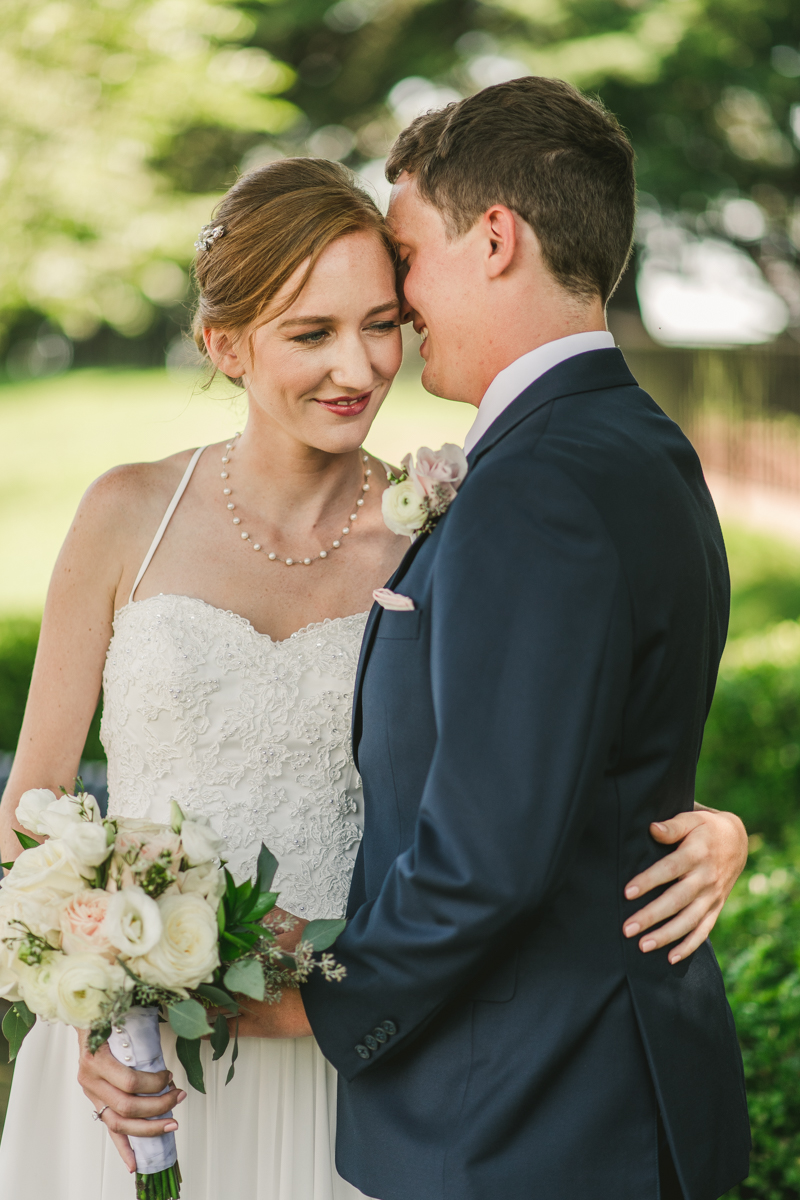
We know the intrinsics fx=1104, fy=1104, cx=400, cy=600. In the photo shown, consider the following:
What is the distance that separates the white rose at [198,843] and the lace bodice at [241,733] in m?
0.82

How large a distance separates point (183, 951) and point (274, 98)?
64.6ft

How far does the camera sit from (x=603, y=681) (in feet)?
5.47

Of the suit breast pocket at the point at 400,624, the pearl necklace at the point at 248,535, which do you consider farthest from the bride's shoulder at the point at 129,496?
the suit breast pocket at the point at 400,624

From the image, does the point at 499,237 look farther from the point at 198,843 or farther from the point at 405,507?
the point at 198,843

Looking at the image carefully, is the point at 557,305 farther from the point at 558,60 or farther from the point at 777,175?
the point at 777,175

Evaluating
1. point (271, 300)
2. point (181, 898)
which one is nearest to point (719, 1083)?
point (181, 898)

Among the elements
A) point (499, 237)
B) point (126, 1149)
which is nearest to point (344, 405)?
point (499, 237)

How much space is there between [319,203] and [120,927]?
1.67 metres

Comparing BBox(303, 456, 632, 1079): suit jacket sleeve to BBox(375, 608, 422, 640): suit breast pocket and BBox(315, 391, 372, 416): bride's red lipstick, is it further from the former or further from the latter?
BBox(315, 391, 372, 416): bride's red lipstick

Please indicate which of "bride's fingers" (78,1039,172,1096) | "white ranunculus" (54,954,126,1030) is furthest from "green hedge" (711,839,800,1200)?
"white ranunculus" (54,954,126,1030)

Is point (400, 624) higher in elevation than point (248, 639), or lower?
higher

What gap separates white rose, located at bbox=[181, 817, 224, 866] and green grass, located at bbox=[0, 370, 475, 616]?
12.4 m

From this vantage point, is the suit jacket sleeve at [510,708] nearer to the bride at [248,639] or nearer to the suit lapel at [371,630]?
the suit lapel at [371,630]

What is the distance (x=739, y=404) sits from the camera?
1750 centimetres
